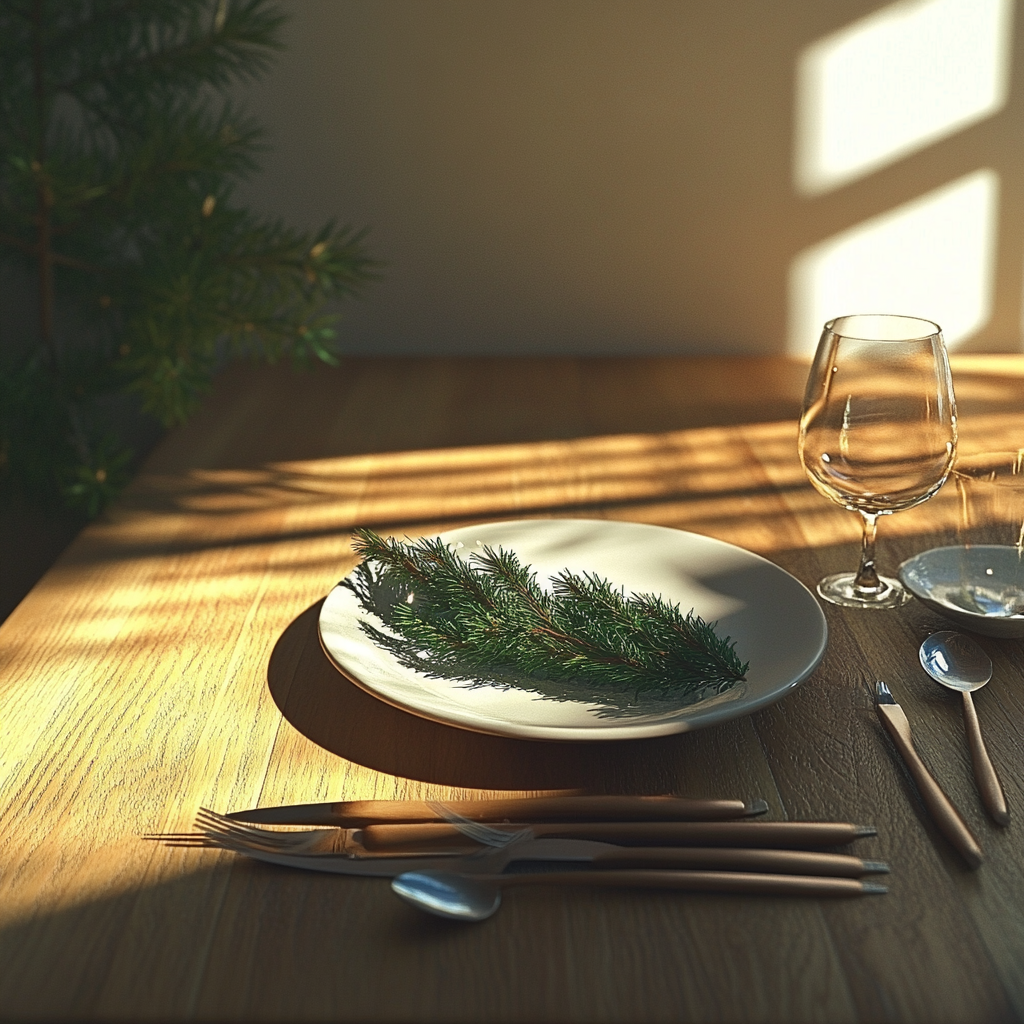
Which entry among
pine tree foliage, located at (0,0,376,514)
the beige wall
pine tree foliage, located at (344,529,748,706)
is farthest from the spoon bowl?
the beige wall

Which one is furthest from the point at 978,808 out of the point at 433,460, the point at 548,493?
the point at 433,460

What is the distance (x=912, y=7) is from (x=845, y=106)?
15cm

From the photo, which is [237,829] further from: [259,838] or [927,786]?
[927,786]

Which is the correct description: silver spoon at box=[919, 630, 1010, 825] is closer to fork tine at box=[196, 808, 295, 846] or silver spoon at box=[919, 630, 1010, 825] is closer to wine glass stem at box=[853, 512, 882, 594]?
wine glass stem at box=[853, 512, 882, 594]


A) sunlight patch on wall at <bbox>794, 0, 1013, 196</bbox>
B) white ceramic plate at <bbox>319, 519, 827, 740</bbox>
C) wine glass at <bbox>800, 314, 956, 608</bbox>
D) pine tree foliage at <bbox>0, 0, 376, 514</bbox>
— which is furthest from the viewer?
sunlight patch on wall at <bbox>794, 0, 1013, 196</bbox>

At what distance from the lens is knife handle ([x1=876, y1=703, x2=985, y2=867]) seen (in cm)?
54

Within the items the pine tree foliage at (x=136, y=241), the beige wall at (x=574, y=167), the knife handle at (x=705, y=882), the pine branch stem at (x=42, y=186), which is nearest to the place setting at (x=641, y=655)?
the knife handle at (x=705, y=882)

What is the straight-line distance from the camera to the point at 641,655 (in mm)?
649

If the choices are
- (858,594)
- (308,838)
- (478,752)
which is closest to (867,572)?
(858,594)

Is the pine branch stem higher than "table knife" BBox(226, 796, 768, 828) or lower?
higher

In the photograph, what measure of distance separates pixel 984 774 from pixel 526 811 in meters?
0.25

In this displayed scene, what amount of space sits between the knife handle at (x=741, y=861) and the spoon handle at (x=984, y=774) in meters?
0.08

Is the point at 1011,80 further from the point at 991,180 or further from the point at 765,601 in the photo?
the point at 765,601

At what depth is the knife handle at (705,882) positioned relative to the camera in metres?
0.51
